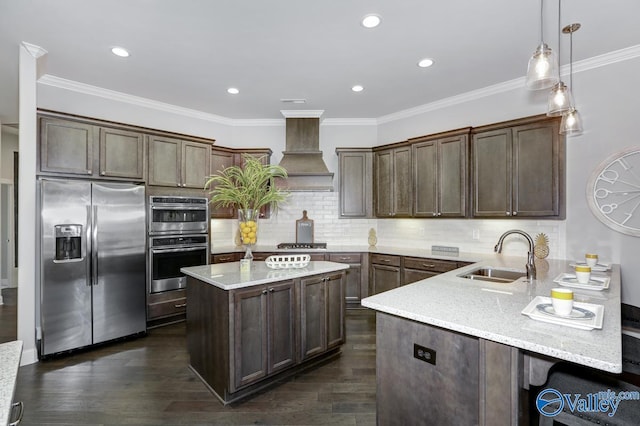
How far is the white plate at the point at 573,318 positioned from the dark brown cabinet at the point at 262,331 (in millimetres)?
1677

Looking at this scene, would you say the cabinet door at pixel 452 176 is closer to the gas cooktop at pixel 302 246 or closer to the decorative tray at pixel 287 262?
the gas cooktop at pixel 302 246

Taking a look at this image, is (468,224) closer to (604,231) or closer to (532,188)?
(532,188)

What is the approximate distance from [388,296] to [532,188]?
8.52ft

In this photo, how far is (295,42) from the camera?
2779mm

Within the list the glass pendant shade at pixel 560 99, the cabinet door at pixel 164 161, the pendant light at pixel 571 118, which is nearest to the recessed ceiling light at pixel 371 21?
the glass pendant shade at pixel 560 99

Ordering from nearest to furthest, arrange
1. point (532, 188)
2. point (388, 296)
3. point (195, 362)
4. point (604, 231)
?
point (388, 296), point (195, 362), point (604, 231), point (532, 188)

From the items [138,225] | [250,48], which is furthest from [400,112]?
[138,225]

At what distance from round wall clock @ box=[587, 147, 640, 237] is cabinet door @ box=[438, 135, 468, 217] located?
1228 mm

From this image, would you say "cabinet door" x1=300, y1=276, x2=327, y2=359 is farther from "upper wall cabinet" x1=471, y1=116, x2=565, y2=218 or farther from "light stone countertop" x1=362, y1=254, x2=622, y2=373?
"upper wall cabinet" x1=471, y1=116, x2=565, y2=218

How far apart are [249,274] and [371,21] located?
2.32m

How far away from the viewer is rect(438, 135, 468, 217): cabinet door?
3.83 meters

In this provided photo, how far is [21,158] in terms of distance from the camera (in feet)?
9.36

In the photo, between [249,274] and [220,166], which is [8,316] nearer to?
[220,166]

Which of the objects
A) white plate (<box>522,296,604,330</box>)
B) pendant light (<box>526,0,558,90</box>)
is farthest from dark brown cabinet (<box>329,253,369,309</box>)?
pendant light (<box>526,0,558,90</box>)
